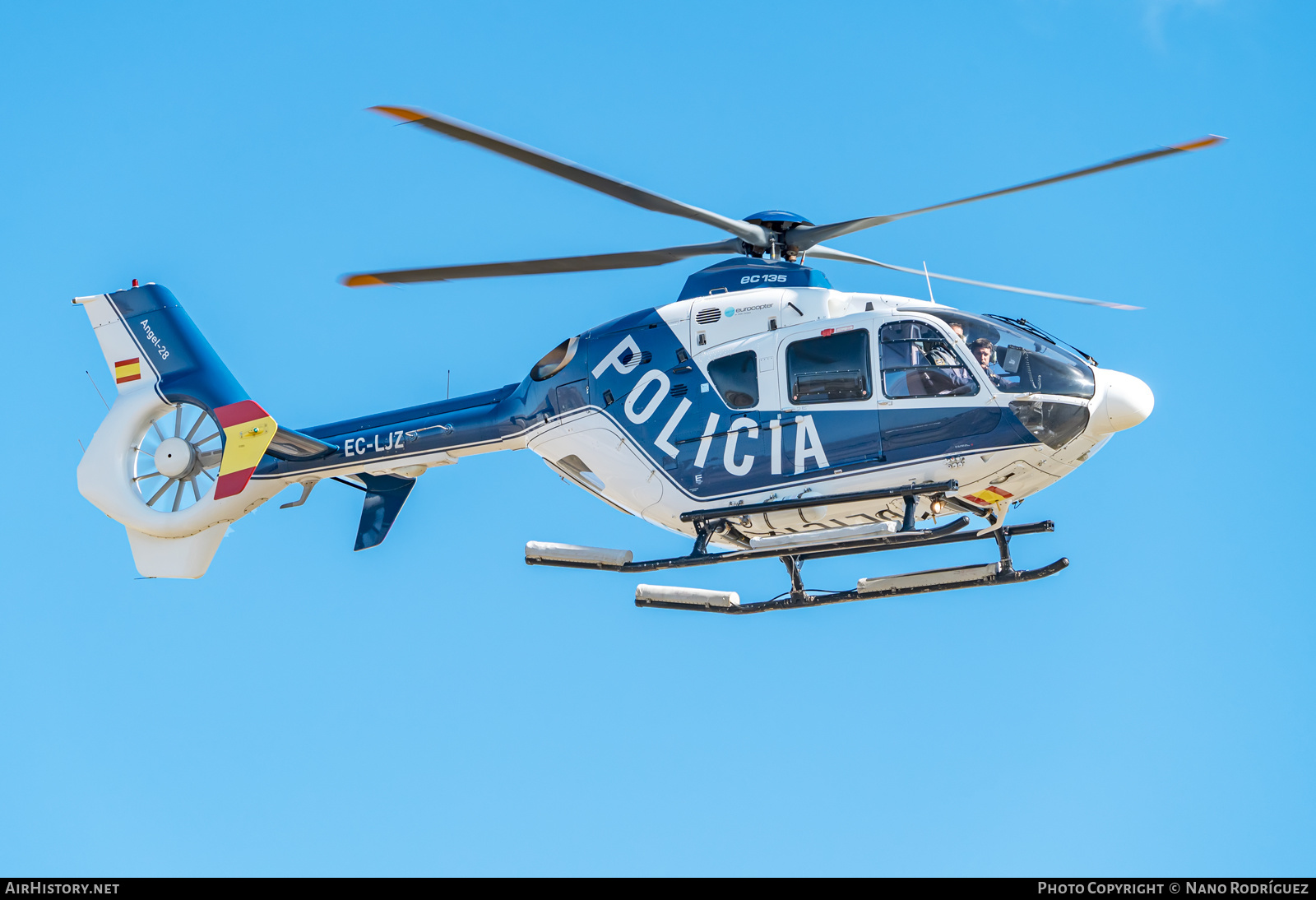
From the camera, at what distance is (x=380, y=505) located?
54.7ft

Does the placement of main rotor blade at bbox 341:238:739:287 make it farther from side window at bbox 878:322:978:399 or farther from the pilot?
the pilot

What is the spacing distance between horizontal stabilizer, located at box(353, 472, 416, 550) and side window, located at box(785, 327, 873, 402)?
203 inches

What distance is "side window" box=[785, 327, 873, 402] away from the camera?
13641mm

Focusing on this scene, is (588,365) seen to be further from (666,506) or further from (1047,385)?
Result: (1047,385)

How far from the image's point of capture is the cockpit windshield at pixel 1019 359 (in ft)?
43.3

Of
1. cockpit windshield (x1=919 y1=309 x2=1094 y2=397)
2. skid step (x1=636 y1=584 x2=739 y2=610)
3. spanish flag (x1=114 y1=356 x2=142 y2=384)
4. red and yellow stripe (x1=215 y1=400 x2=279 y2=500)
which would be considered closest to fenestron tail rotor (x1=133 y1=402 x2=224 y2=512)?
red and yellow stripe (x1=215 y1=400 x2=279 y2=500)

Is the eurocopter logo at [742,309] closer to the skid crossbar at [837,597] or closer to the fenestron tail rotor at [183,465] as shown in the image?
the skid crossbar at [837,597]

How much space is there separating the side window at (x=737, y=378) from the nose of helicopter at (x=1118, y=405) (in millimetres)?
3191

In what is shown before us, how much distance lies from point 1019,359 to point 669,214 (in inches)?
143

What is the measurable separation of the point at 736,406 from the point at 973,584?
2830 millimetres
